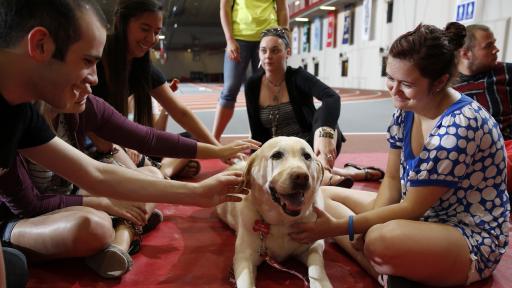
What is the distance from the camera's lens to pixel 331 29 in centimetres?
1931

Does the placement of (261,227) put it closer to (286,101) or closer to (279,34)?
(286,101)

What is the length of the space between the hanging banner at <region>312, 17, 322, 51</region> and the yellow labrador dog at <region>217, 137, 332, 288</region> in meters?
20.2

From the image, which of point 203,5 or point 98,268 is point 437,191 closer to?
point 98,268

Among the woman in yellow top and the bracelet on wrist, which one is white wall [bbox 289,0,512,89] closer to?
the woman in yellow top

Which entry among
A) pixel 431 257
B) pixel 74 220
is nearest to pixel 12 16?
pixel 74 220

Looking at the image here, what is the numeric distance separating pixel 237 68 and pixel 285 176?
8.41 ft

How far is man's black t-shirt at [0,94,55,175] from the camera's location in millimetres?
1343

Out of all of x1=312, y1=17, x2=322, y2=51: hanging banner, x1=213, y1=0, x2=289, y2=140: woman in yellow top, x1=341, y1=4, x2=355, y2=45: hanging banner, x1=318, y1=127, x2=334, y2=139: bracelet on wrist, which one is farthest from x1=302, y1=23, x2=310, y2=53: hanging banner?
x1=318, y1=127, x2=334, y2=139: bracelet on wrist

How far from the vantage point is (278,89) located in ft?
11.1

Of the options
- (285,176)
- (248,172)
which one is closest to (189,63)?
(248,172)

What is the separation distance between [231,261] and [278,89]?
66.8 inches

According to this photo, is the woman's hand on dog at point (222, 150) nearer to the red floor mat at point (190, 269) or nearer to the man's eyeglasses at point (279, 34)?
the red floor mat at point (190, 269)

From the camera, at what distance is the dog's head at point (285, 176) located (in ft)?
5.67

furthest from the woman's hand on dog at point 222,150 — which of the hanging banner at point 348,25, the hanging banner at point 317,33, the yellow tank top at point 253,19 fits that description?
the hanging banner at point 317,33
